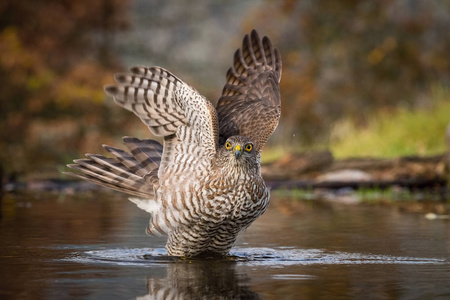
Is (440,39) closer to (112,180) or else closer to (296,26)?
(296,26)

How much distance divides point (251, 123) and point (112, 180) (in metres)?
1.48

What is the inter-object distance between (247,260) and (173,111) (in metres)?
1.49

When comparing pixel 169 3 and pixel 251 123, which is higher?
pixel 169 3

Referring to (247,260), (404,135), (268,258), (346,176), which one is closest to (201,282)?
(247,260)

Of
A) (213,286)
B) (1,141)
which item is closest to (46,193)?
(1,141)

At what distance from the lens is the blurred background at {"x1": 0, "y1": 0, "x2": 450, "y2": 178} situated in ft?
76.6

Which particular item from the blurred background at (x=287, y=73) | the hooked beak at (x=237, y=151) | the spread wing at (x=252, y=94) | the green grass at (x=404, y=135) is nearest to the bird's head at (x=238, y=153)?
the hooked beak at (x=237, y=151)

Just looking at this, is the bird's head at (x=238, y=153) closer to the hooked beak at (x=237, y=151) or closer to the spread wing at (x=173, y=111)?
the hooked beak at (x=237, y=151)

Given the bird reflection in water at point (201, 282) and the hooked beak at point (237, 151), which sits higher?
the hooked beak at point (237, 151)

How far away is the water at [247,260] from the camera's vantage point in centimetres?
596

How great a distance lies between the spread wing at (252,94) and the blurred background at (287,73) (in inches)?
446

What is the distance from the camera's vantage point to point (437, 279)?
651cm

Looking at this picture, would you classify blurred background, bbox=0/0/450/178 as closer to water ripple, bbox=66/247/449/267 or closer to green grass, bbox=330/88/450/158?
green grass, bbox=330/88/450/158

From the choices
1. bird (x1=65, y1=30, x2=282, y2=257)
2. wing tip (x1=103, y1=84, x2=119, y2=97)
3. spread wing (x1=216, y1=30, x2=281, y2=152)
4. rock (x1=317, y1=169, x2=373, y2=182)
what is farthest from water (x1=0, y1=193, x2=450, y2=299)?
rock (x1=317, y1=169, x2=373, y2=182)
